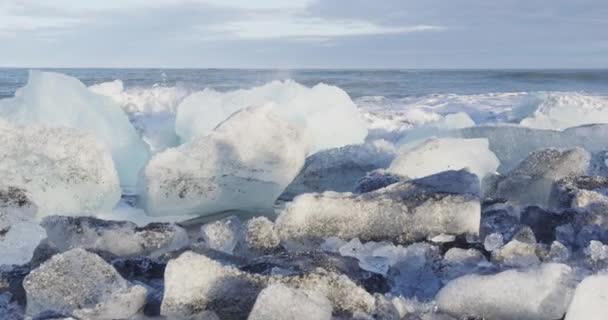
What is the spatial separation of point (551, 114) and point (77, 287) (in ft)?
15.0

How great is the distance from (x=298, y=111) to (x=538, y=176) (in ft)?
7.13

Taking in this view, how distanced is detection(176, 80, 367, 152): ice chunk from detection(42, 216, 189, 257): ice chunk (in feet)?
7.40

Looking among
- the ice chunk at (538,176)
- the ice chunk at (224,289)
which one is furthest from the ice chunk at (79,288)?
the ice chunk at (538,176)

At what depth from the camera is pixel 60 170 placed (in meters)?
3.69

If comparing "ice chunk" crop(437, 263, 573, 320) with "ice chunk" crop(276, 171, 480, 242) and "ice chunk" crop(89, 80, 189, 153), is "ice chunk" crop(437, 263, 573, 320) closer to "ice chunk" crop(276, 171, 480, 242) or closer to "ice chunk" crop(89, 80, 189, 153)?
"ice chunk" crop(276, 171, 480, 242)

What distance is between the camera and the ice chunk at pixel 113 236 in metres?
2.63

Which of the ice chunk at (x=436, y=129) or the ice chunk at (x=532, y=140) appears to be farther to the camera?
the ice chunk at (x=436, y=129)

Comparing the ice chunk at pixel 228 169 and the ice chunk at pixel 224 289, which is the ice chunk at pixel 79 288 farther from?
the ice chunk at pixel 228 169

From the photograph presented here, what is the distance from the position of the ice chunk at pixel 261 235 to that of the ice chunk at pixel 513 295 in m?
0.81

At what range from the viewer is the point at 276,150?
392 cm

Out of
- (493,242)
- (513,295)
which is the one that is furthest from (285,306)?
(493,242)

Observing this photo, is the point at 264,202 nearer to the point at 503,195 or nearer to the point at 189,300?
the point at 503,195

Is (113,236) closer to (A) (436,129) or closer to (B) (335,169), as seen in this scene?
(B) (335,169)

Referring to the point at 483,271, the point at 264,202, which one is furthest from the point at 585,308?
the point at 264,202
